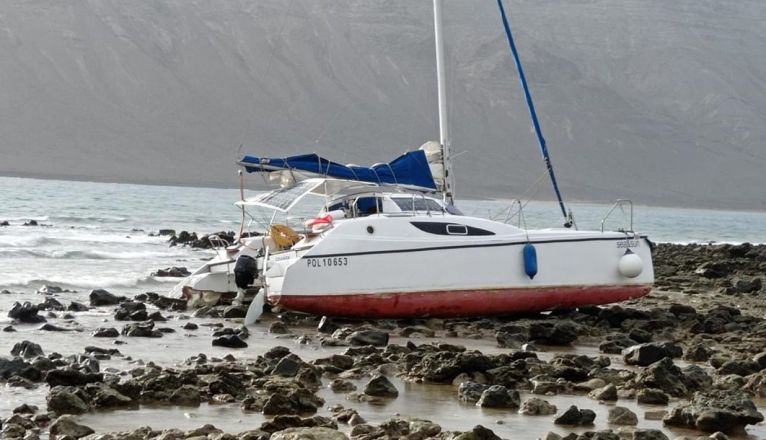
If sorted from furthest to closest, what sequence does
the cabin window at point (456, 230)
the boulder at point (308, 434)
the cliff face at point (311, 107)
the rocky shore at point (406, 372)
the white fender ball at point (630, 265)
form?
the cliff face at point (311, 107)
the white fender ball at point (630, 265)
the cabin window at point (456, 230)
the rocky shore at point (406, 372)
the boulder at point (308, 434)

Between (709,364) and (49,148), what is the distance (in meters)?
135

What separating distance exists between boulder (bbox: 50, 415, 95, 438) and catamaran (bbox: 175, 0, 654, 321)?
793 centimetres

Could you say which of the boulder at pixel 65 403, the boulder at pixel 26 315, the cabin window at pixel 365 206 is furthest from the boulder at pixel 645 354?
the boulder at pixel 26 315

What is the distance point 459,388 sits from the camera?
1148 centimetres

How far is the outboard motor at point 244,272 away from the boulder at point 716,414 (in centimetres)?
1000

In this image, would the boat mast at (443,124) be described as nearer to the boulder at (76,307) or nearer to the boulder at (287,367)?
the boulder at (76,307)

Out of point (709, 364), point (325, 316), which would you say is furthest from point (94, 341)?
point (709, 364)

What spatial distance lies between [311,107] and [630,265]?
147 metres

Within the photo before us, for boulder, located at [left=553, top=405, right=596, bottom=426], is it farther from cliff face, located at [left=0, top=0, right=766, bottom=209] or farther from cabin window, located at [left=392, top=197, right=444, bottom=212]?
cliff face, located at [left=0, top=0, right=766, bottom=209]

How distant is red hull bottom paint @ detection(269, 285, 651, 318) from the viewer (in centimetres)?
1727

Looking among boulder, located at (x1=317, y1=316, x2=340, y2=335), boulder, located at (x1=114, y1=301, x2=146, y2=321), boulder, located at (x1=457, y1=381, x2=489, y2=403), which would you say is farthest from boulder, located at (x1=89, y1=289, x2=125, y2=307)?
boulder, located at (x1=457, y1=381, x2=489, y2=403)

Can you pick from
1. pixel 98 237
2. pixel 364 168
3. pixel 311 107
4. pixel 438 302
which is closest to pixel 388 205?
pixel 364 168

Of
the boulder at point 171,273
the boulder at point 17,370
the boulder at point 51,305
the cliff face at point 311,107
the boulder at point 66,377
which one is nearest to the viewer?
the boulder at point 66,377

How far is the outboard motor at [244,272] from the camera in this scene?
19.2 meters
